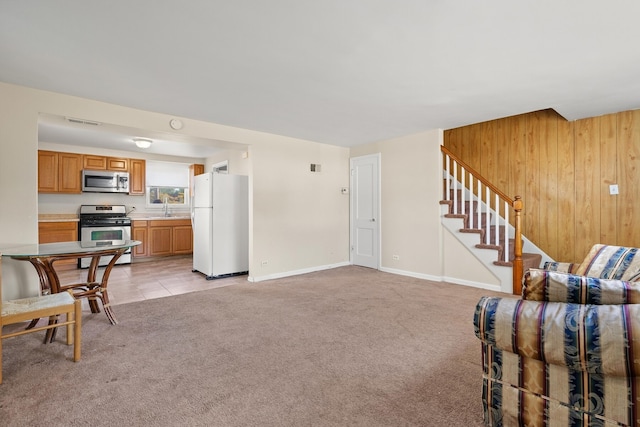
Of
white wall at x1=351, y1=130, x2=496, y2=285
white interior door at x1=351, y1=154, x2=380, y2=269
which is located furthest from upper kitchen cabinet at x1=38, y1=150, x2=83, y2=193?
white wall at x1=351, y1=130, x2=496, y2=285

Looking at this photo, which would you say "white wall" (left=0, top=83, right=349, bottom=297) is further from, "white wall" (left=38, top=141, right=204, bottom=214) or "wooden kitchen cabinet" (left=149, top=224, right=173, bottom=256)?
"white wall" (left=38, top=141, right=204, bottom=214)

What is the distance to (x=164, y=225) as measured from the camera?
264 inches

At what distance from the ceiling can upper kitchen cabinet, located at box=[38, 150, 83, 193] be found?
3384 millimetres

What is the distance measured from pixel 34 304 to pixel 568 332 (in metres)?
3.17

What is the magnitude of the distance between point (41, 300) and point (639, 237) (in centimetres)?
613

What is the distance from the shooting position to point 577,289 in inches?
52.5

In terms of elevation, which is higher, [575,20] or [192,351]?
[575,20]

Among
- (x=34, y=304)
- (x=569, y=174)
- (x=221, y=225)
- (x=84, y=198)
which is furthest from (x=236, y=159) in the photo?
(x=569, y=174)

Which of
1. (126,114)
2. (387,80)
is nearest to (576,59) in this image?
(387,80)

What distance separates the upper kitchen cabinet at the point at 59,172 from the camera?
5.56 m

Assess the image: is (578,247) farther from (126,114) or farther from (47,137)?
(47,137)

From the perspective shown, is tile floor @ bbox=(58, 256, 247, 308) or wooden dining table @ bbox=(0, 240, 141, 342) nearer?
wooden dining table @ bbox=(0, 240, 141, 342)

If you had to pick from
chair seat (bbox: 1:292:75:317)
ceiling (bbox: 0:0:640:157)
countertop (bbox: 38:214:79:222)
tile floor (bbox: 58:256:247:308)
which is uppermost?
ceiling (bbox: 0:0:640:157)

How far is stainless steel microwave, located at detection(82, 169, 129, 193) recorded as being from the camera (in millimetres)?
5949
